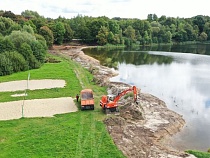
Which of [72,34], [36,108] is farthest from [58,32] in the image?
[36,108]

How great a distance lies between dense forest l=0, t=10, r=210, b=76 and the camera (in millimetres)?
51625

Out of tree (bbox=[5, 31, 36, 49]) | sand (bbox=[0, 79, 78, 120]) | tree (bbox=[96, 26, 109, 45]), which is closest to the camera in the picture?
sand (bbox=[0, 79, 78, 120])

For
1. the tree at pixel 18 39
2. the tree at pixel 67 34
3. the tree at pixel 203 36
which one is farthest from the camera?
the tree at pixel 203 36

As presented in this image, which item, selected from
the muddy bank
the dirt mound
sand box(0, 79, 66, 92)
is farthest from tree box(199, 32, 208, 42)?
the dirt mound

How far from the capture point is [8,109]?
2881cm

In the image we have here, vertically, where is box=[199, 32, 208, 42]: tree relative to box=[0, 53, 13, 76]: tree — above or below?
above

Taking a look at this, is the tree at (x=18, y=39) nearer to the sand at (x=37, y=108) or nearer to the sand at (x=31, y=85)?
the sand at (x=31, y=85)

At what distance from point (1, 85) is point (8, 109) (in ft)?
40.0

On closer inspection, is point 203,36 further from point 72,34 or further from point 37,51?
point 37,51

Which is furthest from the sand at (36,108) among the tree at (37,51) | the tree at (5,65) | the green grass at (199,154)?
the tree at (37,51)

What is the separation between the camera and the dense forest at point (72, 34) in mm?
51625

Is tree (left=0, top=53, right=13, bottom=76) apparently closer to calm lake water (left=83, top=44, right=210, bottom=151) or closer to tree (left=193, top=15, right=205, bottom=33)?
calm lake water (left=83, top=44, right=210, bottom=151)

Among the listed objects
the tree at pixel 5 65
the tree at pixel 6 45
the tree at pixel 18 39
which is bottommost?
the tree at pixel 5 65

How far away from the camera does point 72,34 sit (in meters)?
111
